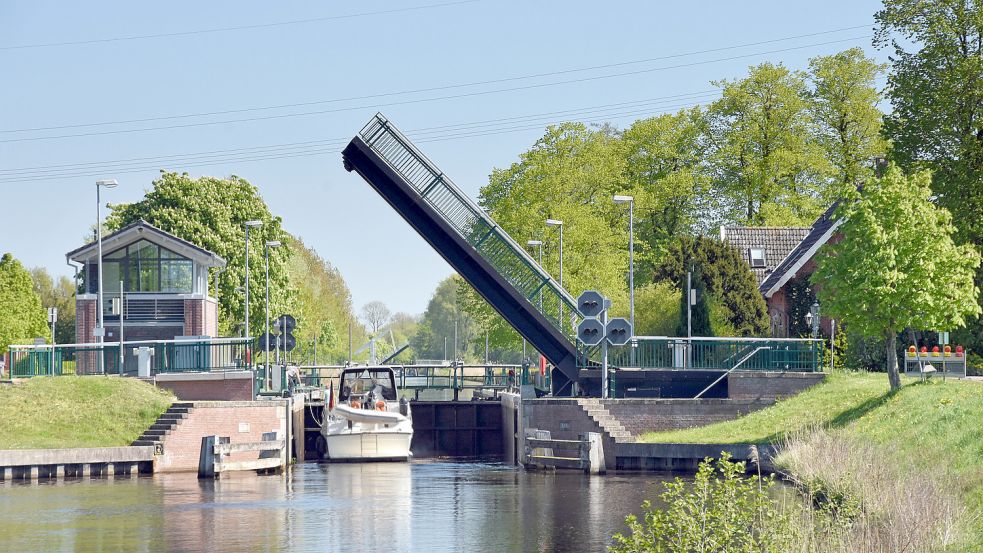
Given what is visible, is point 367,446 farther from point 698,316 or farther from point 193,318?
point 193,318

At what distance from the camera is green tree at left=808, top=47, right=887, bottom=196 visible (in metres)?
64.8

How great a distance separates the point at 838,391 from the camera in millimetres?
37219

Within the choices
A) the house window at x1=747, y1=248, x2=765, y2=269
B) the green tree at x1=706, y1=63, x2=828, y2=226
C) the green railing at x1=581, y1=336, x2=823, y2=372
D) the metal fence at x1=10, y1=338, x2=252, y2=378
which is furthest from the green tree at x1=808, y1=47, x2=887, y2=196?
the metal fence at x1=10, y1=338, x2=252, y2=378

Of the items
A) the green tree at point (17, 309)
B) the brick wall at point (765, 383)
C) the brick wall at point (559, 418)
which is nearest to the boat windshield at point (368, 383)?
the brick wall at point (559, 418)

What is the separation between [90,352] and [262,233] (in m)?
27.7

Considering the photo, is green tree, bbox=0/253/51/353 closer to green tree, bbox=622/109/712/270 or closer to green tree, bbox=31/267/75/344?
green tree, bbox=31/267/75/344

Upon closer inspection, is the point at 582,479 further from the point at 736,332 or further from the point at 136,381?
the point at 736,332

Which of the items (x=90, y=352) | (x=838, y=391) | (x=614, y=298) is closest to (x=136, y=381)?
(x=90, y=352)

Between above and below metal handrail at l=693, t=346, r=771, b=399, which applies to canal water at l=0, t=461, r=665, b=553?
below

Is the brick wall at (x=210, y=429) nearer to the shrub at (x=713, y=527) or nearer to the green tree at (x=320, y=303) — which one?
the shrub at (x=713, y=527)

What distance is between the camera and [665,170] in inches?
2753

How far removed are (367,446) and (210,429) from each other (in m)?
5.71

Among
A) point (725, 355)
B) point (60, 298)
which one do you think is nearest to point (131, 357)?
point (725, 355)

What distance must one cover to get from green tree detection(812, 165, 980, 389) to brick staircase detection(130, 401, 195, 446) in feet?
56.8
